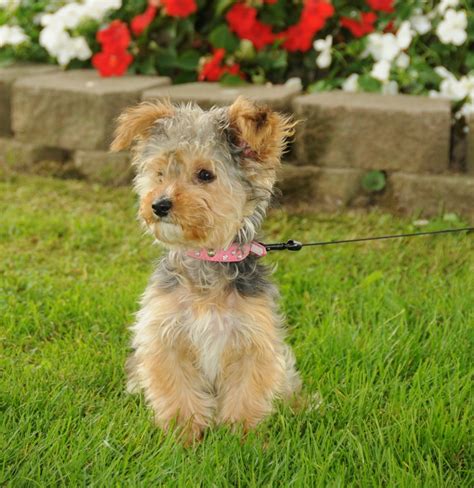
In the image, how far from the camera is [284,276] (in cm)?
492

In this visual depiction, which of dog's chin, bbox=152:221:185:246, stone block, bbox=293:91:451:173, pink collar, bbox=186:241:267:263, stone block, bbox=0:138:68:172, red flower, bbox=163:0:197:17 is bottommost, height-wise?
stone block, bbox=0:138:68:172

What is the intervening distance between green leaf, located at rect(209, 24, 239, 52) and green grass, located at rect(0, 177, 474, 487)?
5.14 ft

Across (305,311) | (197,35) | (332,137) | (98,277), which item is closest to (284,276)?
(305,311)

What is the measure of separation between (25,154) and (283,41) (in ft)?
7.69

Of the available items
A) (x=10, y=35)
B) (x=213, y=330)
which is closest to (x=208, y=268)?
(x=213, y=330)

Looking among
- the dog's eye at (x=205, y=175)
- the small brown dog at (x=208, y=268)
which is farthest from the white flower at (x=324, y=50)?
the dog's eye at (x=205, y=175)

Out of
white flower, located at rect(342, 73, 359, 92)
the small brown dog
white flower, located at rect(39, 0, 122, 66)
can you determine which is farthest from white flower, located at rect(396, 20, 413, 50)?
the small brown dog

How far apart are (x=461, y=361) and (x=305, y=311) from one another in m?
0.90

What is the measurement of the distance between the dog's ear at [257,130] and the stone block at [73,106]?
337 centimetres

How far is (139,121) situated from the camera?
10.9 feet

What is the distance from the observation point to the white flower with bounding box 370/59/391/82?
20.5ft

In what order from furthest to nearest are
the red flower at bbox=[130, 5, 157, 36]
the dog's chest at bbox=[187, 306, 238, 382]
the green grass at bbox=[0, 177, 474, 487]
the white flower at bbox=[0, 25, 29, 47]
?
the white flower at bbox=[0, 25, 29, 47]
the red flower at bbox=[130, 5, 157, 36]
the dog's chest at bbox=[187, 306, 238, 382]
the green grass at bbox=[0, 177, 474, 487]

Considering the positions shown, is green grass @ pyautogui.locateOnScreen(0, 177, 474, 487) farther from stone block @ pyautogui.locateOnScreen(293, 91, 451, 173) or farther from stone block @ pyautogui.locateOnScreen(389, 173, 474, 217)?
stone block @ pyautogui.locateOnScreen(293, 91, 451, 173)

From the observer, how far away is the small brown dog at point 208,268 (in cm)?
314
